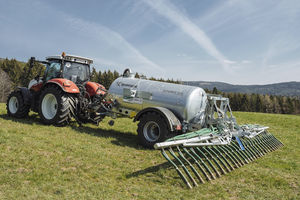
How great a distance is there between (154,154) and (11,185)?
141 inches

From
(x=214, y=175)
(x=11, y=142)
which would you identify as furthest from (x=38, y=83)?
(x=214, y=175)

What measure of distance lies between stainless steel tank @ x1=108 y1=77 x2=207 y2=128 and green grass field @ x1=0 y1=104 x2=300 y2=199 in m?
1.60

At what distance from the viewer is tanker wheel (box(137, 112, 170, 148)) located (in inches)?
275

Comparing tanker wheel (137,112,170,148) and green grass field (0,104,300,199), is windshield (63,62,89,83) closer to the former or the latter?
green grass field (0,104,300,199)

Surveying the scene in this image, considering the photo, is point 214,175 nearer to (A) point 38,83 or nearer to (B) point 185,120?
(B) point 185,120

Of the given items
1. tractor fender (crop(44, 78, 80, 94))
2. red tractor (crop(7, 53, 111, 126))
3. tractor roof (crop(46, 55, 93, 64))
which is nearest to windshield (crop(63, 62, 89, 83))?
red tractor (crop(7, 53, 111, 126))

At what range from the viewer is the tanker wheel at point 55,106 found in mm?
8609

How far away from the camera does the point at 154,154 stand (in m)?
6.53

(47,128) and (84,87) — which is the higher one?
(84,87)

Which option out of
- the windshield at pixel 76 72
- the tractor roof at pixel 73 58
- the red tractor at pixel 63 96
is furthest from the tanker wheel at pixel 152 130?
the tractor roof at pixel 73 58

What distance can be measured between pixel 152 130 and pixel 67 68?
4818 mm

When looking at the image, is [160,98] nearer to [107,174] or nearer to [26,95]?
[107,174]

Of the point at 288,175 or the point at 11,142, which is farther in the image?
the point at 11,142

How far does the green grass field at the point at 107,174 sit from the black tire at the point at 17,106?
111 inches
